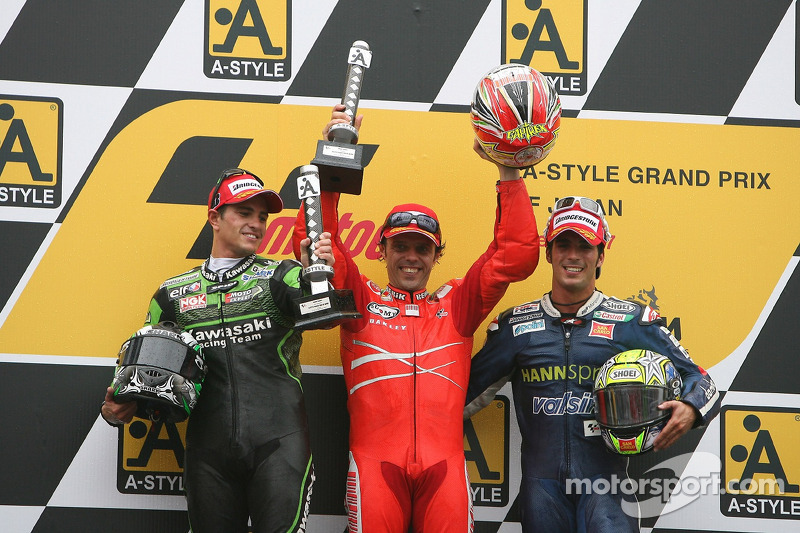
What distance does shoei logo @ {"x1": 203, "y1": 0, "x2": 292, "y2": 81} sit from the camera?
3.94 m

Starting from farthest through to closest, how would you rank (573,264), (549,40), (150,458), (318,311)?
1. (549,40)
2. (150,458)
3. (573,264)
4. (318,311)

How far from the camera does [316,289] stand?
10.1ft

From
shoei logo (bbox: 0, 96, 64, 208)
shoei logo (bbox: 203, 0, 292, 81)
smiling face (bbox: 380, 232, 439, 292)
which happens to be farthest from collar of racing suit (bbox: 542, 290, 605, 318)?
shoei logo (bbox: 0, 96, 64, 208)

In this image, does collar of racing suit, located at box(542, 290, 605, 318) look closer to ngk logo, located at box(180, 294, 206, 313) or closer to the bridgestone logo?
the bridgestone logo

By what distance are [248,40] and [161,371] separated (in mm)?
1728

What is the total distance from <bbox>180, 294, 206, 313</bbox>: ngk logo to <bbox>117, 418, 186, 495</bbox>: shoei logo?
2.37 ft

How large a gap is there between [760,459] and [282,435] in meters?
2.28

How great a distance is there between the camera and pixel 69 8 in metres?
3.94

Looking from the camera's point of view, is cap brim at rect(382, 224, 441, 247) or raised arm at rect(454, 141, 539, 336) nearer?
raised arm at rect(454, 141, 539, 336)

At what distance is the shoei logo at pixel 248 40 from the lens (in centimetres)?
394

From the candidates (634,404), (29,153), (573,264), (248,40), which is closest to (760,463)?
(634,404)

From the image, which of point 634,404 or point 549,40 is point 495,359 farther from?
point 549,40

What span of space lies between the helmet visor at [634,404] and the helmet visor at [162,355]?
1.62m

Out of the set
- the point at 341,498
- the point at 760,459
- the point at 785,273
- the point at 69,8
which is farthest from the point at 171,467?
the point at 785,273
